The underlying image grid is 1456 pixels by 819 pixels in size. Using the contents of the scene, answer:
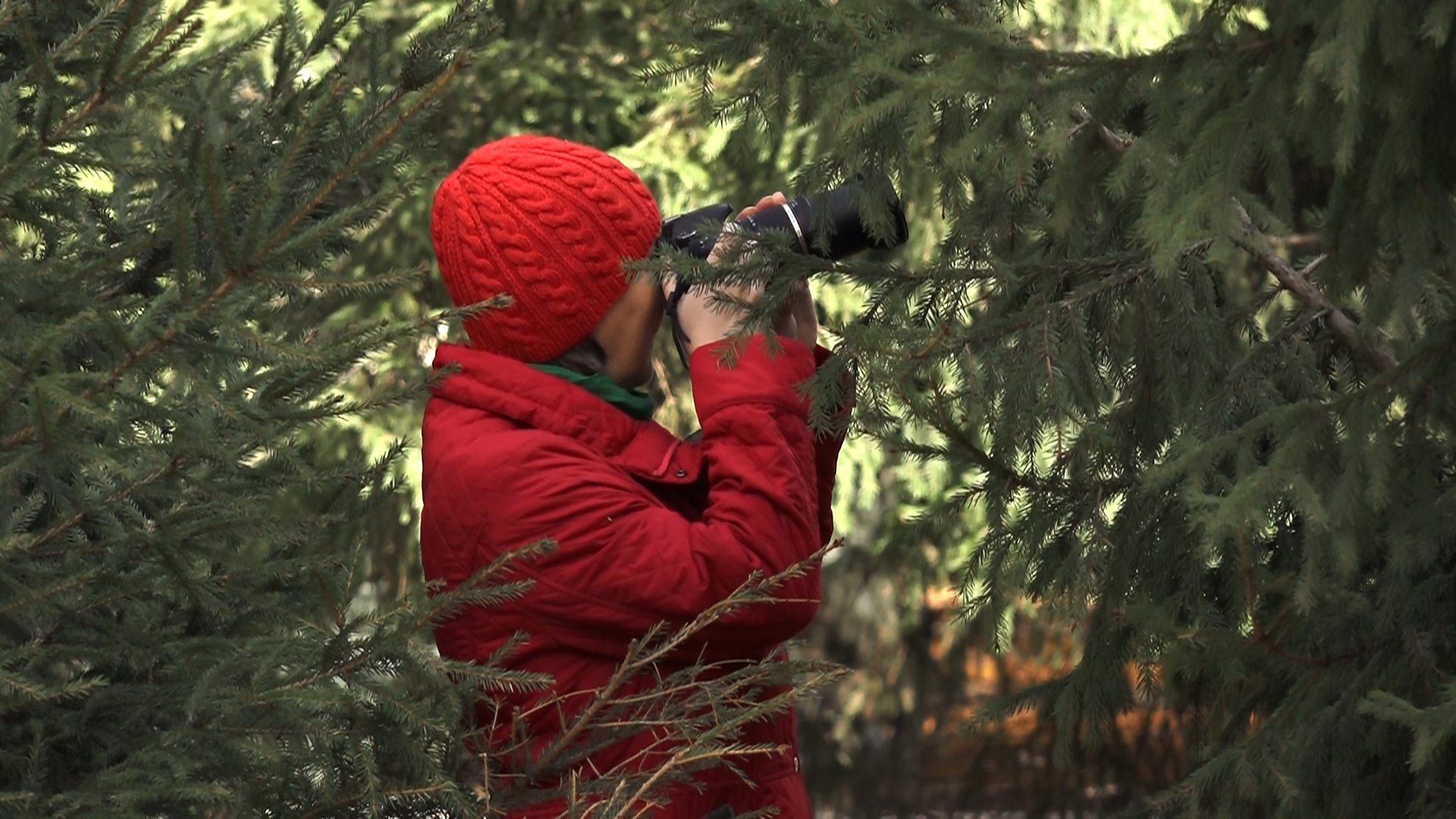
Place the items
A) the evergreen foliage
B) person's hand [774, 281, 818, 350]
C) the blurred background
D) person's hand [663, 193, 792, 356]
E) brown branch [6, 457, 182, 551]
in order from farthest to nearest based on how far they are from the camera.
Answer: the blurred background → person's hand [774, 281, 818, 350] → person's hand [663, 193, 792, 356] → brown branch [6, 457, 182, 551] → the evergreen foliage

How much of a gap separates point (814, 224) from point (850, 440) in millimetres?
4043

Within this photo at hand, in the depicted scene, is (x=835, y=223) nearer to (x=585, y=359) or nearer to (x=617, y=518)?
(x=585, y=359)

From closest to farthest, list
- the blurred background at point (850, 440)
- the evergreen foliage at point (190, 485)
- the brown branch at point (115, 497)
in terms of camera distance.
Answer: the evergreen foliage at point (190, 485), the brown branch at point (115, 497), the blurred background at point (850, 440)

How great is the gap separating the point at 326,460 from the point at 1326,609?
204 inches

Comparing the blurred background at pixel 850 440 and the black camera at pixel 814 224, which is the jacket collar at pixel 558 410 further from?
the blurred background at pixel 850 440

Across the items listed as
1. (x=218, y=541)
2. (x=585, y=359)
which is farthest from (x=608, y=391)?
(x=218, y=541)

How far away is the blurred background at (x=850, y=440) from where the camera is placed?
6828 mm

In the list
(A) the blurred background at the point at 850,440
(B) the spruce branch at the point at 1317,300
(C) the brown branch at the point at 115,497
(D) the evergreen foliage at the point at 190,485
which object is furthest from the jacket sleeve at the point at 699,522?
(A) the blurred background at the point at 850,440

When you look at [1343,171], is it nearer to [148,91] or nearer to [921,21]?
[921,21]

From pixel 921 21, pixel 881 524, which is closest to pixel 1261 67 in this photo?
pixel 921 21

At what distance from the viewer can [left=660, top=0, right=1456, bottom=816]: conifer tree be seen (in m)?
1.75

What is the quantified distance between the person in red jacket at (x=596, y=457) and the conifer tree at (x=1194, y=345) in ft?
0.54

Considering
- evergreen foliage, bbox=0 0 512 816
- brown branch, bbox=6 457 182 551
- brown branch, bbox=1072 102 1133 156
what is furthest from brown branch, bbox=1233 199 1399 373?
brown branch, bbox=6 457 182 551

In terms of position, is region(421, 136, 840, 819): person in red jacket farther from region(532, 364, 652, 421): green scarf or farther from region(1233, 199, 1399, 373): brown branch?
region(1233, 199, 1399, 373): brown branch
